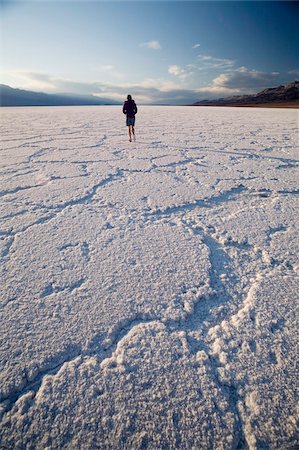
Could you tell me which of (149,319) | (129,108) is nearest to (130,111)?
(129,108)

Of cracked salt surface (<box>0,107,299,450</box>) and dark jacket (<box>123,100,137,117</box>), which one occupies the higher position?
dark jacket (<box>123,100,137,117</box>)

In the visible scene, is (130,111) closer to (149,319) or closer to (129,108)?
(129,108)

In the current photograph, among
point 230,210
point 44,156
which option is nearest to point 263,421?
point 230,210

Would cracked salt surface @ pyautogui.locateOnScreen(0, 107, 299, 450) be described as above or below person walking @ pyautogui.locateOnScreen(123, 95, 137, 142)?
below

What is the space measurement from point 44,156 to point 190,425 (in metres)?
4.04

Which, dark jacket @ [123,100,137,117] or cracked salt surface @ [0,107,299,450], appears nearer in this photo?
cracked salt surface @ [0,107,299,450]

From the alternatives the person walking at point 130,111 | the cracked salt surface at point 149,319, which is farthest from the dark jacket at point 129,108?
the cracked salt surface at point 149,319

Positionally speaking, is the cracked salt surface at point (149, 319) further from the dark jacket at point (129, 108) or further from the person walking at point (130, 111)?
the dark jacket at point (129, 108)

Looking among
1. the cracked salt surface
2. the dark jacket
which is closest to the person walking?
the dark jacket

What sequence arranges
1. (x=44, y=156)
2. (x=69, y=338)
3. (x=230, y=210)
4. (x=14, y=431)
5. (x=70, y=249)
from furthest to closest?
(x=44, y=156)
(x=230, y=210)
(x=70, y=249)
(x=69, y=338)
(x=14, y=431)

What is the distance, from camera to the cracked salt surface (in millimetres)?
840

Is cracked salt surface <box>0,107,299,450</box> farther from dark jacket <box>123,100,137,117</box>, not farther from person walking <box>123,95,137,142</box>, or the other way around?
dark jacket <box>123,100,137,117</box>

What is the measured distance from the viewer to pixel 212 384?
36.4 inches

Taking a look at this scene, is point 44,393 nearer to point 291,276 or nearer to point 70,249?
point 70,249
